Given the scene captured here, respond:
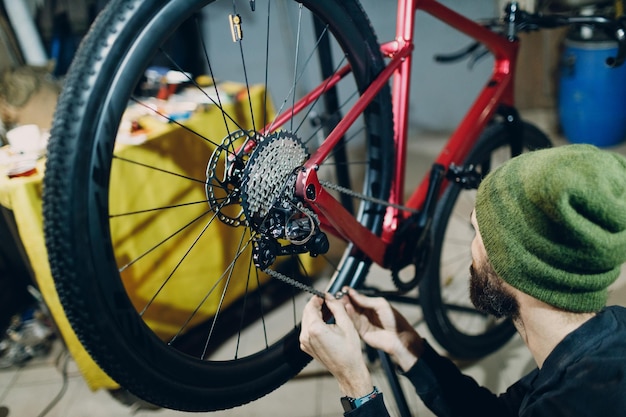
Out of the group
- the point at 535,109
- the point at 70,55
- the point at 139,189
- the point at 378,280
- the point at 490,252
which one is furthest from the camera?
the point at 535,109

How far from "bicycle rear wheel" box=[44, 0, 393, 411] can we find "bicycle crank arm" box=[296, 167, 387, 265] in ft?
0.08

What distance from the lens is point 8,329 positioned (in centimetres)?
196

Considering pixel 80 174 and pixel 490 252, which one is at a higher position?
pixel 80 174

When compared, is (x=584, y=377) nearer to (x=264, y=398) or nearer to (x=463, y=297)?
(x=264, y=398)

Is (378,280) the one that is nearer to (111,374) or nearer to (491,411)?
(491,411)

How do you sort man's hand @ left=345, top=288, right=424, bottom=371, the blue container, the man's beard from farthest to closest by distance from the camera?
the blue container, man's hand @ left=345, top=288, right=424, bottom=371, the man's beard

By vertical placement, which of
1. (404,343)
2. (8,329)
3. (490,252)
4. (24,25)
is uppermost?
(24,25)

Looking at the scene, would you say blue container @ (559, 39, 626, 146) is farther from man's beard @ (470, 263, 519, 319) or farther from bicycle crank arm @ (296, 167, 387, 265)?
man's beard @ (470, 263, 519, 319)

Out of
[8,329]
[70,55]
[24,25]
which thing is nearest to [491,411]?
[8,329]

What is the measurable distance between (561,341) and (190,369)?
23.6 inches

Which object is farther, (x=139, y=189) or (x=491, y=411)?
(x=139, y=189)

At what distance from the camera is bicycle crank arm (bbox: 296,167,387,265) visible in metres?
0.87

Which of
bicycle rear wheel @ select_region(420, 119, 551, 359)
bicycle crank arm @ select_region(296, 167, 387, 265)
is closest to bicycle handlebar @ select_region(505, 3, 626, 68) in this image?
bicycle rear wheel @ select_region(420, 119, 551, 359)

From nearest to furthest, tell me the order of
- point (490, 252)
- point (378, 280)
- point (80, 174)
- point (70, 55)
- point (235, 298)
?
point (80, 174), point (490, 252), point (235, 298), point (378, 280), point (70, 55)
